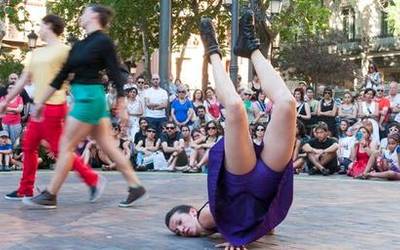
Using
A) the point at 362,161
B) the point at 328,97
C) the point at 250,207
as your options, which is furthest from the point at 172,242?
the point at 328,97

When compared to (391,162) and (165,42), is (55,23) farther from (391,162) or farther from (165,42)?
(165,42)

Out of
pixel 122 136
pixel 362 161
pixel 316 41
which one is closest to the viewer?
pixel 362 161

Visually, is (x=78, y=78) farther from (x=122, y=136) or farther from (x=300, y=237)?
(x=122, y=136)

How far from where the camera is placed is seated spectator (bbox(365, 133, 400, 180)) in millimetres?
13391

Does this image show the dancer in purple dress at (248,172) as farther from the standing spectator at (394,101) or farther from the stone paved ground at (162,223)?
the standing spectator at (394,101)

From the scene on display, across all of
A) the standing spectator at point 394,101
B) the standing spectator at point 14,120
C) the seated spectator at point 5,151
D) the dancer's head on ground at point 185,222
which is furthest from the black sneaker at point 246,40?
the standing spectator at point 394,101

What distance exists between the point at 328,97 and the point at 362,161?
2323 mm

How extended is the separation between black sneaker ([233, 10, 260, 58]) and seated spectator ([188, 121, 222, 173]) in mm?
8372

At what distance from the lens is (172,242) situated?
18.9ft

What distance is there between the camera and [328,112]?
52.0 feet

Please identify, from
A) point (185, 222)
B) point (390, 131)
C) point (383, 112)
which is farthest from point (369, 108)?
point (185, 222)

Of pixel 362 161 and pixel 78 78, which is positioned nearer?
pixel 78 78

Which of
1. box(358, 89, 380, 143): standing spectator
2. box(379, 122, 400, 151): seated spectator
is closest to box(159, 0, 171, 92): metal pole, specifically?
box(358, 89, 380, 143): standing spectator

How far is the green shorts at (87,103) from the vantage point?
7277 mm
